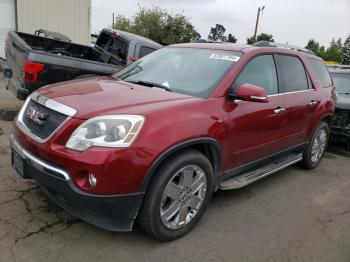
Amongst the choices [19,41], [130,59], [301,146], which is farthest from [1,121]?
[301,146]

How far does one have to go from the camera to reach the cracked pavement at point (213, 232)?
3.03 m

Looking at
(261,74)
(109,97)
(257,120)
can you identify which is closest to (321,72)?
(261,74)

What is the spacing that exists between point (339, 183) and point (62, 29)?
1242 cm

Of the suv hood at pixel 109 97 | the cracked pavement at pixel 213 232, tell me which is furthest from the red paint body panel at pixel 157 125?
the cracked pavement at pixel 213 232

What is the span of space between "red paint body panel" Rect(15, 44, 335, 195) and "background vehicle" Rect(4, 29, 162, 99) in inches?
77.0

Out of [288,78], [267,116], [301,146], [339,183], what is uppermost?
[288,78]

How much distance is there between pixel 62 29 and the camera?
47.9 feet

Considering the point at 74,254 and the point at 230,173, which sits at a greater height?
the point at 230,173

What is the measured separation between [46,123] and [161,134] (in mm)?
967

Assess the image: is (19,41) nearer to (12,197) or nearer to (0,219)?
(12,197)

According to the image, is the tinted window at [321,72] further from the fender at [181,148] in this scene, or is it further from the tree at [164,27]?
the tree at [164,27]

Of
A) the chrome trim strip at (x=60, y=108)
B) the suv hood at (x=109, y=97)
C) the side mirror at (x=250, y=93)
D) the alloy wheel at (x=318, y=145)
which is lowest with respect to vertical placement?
the alloy wheel at (x=318, y=145)

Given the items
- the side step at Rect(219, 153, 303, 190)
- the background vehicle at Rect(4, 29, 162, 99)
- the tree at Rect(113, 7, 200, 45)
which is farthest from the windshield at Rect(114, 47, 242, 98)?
the tree at Rect(113, 7, 200, 45)

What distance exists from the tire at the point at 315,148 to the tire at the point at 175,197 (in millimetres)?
2497
